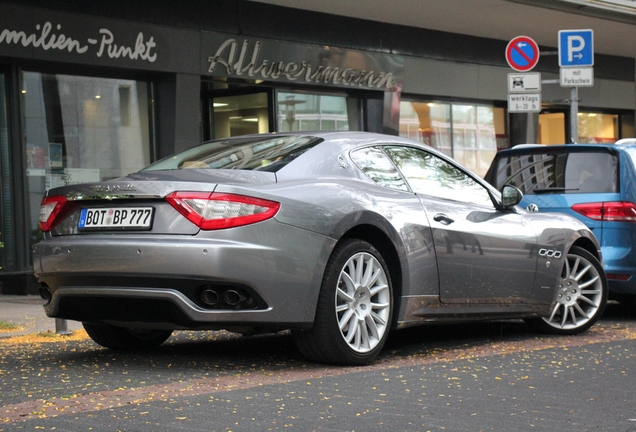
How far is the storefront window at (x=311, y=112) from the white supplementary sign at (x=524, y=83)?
3.73 metres

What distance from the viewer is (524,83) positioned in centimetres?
1372

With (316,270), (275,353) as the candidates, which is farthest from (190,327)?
(275,353)

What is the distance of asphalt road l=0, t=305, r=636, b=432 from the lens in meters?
4.25

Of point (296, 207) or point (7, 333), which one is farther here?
point (7, 333)

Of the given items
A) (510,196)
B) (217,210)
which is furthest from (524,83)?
(217,210)

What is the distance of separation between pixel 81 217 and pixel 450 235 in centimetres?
229

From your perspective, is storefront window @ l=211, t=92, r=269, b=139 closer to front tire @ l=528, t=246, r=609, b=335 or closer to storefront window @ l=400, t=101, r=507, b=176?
storefront window @ l=400, t=101, r=507, b=176

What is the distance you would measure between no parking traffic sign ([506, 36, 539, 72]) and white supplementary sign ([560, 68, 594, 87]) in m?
0.50

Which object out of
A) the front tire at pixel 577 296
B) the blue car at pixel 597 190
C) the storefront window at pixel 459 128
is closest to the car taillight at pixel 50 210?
the front tire at pixel 577 296

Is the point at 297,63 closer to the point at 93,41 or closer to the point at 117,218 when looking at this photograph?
the point at 93,41

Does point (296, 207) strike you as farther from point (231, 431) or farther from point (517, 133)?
point (517, 133)

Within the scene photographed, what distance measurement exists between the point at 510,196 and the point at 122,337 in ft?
9.19

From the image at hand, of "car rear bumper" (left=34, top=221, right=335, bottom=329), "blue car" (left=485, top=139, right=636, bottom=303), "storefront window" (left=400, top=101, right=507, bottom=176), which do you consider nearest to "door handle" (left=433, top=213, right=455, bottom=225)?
"car rear bumper" (left=34, top=221, right=335, bottom=329)

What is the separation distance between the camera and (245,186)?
17.5 feet
